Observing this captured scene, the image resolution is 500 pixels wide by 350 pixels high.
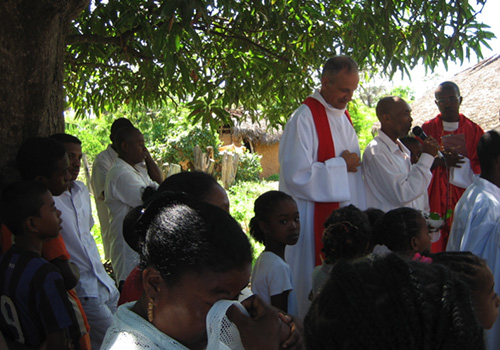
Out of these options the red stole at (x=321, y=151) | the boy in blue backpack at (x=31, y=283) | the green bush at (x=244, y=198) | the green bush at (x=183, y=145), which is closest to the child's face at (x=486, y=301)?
the boy in blue backpack at (x=31, y=283)

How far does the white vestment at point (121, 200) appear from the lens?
165 inches

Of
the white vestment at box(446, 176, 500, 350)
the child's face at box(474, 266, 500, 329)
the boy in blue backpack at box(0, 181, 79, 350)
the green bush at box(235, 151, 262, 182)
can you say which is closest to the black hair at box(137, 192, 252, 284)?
the child's face at box(474, 266, 500, 329)

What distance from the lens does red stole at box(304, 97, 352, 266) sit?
4.02 meters

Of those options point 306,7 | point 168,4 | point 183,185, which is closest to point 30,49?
point 168,4

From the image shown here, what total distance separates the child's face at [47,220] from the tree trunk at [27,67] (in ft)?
2.29

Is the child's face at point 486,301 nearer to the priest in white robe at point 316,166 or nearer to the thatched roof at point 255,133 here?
the priest in white robe at point 316,166

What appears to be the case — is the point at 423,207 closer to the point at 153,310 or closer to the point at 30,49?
the point at 30,49

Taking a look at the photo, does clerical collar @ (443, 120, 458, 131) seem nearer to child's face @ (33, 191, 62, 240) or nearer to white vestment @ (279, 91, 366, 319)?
white vestment @ (279, 91, 366, 319)

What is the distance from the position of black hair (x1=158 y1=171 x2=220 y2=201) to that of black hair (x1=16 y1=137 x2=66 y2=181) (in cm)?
103

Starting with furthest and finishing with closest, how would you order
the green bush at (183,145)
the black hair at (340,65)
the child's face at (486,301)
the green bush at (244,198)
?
1. the green bush at (183,145)
2. the green bush at (244,198)
3. the black hair at (340,65)
4. the child's face at (486,301)

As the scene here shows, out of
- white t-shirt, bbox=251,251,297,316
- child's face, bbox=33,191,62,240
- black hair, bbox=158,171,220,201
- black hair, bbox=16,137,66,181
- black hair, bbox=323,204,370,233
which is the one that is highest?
black hair, bbox=16,137,66,181

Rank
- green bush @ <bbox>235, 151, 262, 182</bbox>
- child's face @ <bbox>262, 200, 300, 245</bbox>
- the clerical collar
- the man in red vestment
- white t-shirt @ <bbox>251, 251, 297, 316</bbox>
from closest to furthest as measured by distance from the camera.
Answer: white t-shirt @ <bbox>251, 251, 297, 316</bbox> → child's face @ <bbox>262, 200, 300, 245</bbox> → the man in red vestment → the clerical collar → green bush @ <bbox>235, 151, 262, 182</bbox>

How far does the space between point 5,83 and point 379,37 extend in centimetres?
294

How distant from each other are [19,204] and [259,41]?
14.3 feet
